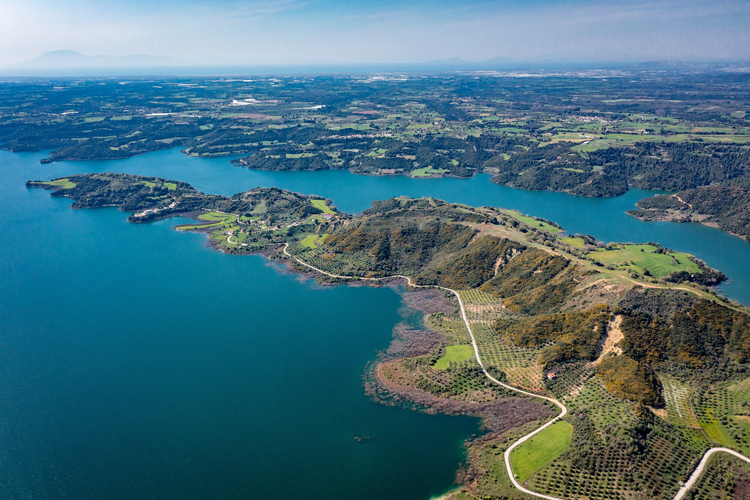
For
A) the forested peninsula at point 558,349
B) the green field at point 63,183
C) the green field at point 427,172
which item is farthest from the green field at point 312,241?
the green field at point 63,183

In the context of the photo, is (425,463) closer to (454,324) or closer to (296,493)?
(296,493)

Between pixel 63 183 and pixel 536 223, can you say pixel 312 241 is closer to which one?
pixel 536 223

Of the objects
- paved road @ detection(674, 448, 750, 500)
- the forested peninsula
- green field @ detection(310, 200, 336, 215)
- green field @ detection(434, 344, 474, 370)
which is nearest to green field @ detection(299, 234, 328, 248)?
the forested peninsula

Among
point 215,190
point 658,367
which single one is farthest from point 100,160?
point 658,367

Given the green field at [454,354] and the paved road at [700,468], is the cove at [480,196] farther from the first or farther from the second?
the green field at [454,354]

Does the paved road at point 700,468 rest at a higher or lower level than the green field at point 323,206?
lower

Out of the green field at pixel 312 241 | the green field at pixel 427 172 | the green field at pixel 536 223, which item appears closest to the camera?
the green field at pixel 312 241

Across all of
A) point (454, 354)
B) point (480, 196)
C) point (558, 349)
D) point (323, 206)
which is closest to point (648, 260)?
point (558, 349)
